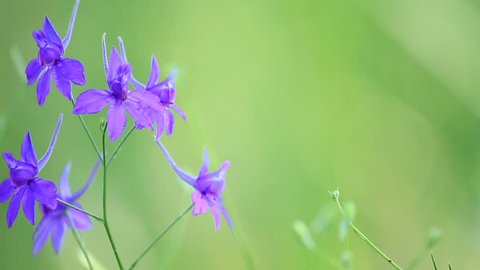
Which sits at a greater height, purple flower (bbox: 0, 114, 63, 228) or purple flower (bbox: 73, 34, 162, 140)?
purple flower (bbox: 73, 34, 162, 140)

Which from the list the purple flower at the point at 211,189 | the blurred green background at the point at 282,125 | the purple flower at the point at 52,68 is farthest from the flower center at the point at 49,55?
the blurred green background at the point at 282,125

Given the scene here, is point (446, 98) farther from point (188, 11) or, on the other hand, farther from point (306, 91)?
point (188, 11)

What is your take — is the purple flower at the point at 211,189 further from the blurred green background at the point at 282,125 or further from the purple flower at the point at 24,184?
the blurred green background at the point at 282,125

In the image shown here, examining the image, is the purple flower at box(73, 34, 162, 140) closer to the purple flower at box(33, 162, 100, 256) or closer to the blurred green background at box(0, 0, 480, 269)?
the purple flower at box(33, 162, 100, 256)

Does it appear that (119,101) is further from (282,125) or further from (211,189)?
(282,125)

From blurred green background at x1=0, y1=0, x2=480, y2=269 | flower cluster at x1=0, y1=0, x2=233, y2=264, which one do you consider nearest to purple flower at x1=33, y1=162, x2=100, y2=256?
flower cluster at x1=0, y1=0, x2=233, y2=264

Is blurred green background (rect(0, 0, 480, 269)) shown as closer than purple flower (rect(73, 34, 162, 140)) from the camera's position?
No
